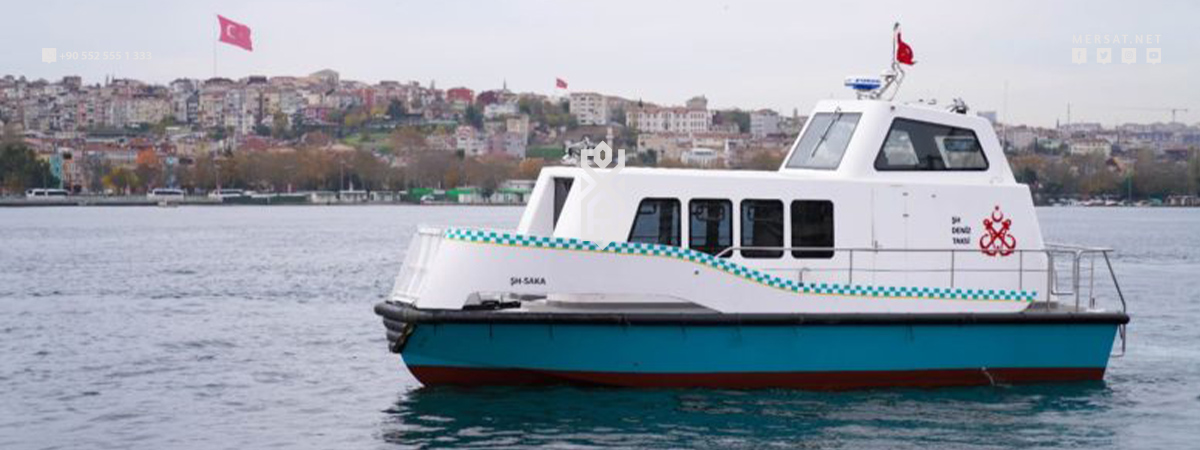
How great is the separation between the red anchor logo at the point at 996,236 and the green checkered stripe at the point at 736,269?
1.46 ft

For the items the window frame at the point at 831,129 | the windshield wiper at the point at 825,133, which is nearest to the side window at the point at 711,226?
the window frame at the point at 831,129

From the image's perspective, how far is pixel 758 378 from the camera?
651 inches

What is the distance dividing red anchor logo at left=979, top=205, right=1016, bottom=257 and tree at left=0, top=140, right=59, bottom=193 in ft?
509

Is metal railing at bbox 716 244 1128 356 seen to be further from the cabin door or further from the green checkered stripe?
the green checkered stripe

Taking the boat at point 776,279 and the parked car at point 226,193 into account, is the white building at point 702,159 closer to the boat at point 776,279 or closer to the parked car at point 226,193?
the parked car at point 226,193

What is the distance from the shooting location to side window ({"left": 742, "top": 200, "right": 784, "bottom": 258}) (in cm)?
1672

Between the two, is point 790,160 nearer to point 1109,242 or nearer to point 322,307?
point 322,307

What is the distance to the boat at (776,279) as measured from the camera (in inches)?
628

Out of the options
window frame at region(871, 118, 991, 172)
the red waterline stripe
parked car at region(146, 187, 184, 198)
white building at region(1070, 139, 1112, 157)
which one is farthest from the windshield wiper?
white building at region(1070, 139, 1112, 157)

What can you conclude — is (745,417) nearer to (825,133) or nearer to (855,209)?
(855,209)

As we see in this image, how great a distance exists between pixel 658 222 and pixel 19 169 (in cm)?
15586

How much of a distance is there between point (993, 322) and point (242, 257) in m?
37.2

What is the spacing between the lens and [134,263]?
46.5m

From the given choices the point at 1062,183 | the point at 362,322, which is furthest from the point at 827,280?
the point at 1062,183
